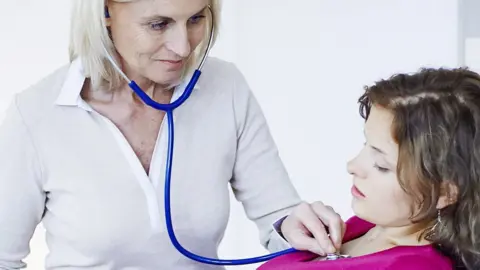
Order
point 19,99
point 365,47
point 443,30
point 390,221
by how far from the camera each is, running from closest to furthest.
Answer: point 390,221 → point 19,99 → point 443,30 → point 365,47

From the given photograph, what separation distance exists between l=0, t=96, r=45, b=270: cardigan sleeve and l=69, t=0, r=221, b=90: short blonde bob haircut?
14 centimetres

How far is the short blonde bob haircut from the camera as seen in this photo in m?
1.28

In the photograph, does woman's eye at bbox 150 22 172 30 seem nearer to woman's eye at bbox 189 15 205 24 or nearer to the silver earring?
woman's eye at bbox 189 15 205 24

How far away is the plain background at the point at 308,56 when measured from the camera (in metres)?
2.25

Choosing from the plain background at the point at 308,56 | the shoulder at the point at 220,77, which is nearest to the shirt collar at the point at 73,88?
the shoulder at the point at 220,77

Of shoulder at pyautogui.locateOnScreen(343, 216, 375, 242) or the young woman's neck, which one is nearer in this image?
the young woman's neck

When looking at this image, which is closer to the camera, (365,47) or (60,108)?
(60,108)

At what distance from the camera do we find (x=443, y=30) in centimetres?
219

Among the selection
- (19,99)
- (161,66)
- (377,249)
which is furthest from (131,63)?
(377,249)

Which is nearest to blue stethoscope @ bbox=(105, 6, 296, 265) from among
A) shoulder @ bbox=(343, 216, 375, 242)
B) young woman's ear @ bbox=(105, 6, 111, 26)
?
young woman's ear @ bbox=(105, 6, 111, 26)

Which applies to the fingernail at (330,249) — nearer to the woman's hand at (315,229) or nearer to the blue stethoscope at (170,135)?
the woman's hand at (315,229)

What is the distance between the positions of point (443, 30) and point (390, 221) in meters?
1.22

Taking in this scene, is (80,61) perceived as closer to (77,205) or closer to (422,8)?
(77,205)

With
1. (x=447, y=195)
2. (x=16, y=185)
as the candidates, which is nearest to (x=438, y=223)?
(x=447, y=195)
